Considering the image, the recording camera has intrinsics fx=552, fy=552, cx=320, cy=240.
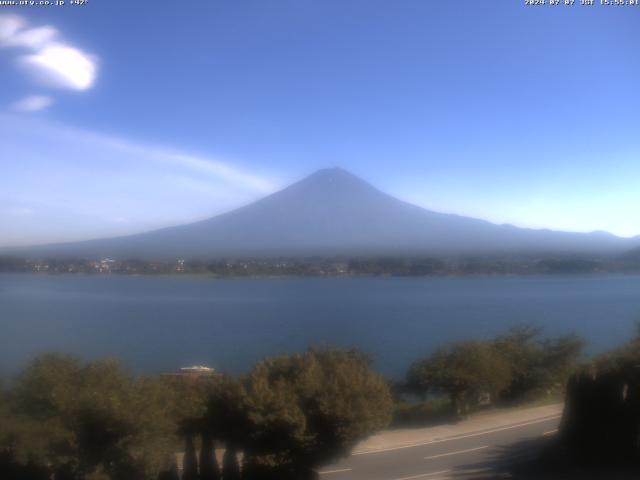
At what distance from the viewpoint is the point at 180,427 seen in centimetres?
623

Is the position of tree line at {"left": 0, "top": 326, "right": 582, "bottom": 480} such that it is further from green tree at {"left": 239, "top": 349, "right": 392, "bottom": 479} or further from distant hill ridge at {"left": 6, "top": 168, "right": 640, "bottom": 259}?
distant hill ridge at {"left": 6, "top": 168, "right": 640, "bottom": 259}

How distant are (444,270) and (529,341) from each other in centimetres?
3986

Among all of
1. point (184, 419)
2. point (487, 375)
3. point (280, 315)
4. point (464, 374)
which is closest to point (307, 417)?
point (184, 419)

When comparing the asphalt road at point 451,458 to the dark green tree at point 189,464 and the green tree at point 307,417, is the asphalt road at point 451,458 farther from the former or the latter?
the dark green tree at point 189,464

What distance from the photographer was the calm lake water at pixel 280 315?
20.5m

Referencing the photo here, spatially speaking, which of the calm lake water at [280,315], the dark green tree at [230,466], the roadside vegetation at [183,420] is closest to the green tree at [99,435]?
the roadside vegetation at [183,420]

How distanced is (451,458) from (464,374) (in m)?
3.34

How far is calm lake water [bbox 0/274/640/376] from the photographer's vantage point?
20494 mm

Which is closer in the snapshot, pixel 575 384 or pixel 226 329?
pixel 575 384

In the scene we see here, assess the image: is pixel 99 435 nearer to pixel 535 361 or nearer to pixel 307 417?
pixel 307 417

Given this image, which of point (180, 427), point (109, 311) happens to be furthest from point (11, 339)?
point (180, 427)

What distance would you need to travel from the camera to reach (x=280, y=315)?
32281 mm

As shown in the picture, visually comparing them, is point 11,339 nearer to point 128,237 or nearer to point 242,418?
point 242,418

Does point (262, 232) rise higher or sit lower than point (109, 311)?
higher
